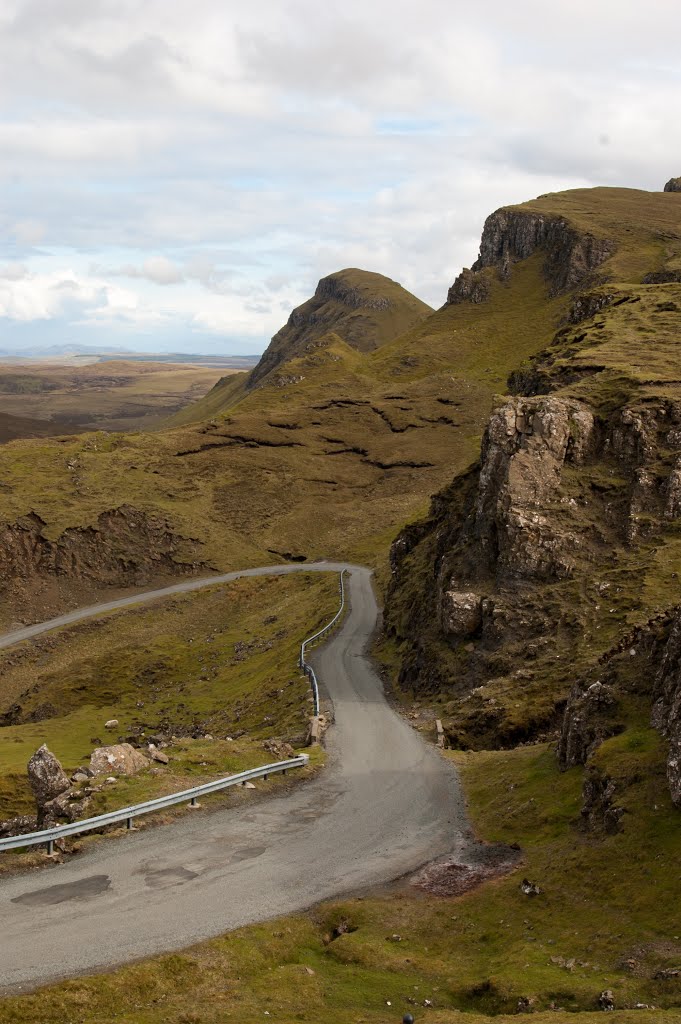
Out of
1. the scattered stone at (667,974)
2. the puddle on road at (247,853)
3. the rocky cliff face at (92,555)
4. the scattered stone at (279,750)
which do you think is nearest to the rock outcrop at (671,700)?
the scattered stone at (667,974)

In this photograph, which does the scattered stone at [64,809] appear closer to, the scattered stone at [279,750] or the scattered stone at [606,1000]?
the scattered stone at [279,750]

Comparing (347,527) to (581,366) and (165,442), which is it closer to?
(165,442)

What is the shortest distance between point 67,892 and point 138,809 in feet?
13.2

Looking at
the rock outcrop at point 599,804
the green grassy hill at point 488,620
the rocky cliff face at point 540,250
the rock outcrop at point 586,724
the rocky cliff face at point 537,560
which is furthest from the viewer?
the rocky cliff face at point 540,250

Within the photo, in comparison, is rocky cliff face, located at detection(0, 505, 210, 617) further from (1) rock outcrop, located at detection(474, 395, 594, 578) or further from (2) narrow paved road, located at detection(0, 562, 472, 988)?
(2) narrow paved road, located at detection(0, 562, 472, 988)

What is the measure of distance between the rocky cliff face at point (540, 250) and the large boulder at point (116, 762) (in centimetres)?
15413

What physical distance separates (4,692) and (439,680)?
44.3 m

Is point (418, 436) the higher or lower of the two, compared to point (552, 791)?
higher

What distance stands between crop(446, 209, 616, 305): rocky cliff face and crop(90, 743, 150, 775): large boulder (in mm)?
154130

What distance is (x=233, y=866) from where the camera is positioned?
2328 cm

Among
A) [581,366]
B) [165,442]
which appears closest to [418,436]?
[165,442]

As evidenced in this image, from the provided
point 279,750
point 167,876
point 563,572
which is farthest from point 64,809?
point 563,572

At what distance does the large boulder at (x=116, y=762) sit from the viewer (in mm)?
28156

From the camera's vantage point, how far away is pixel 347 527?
110062 mm
